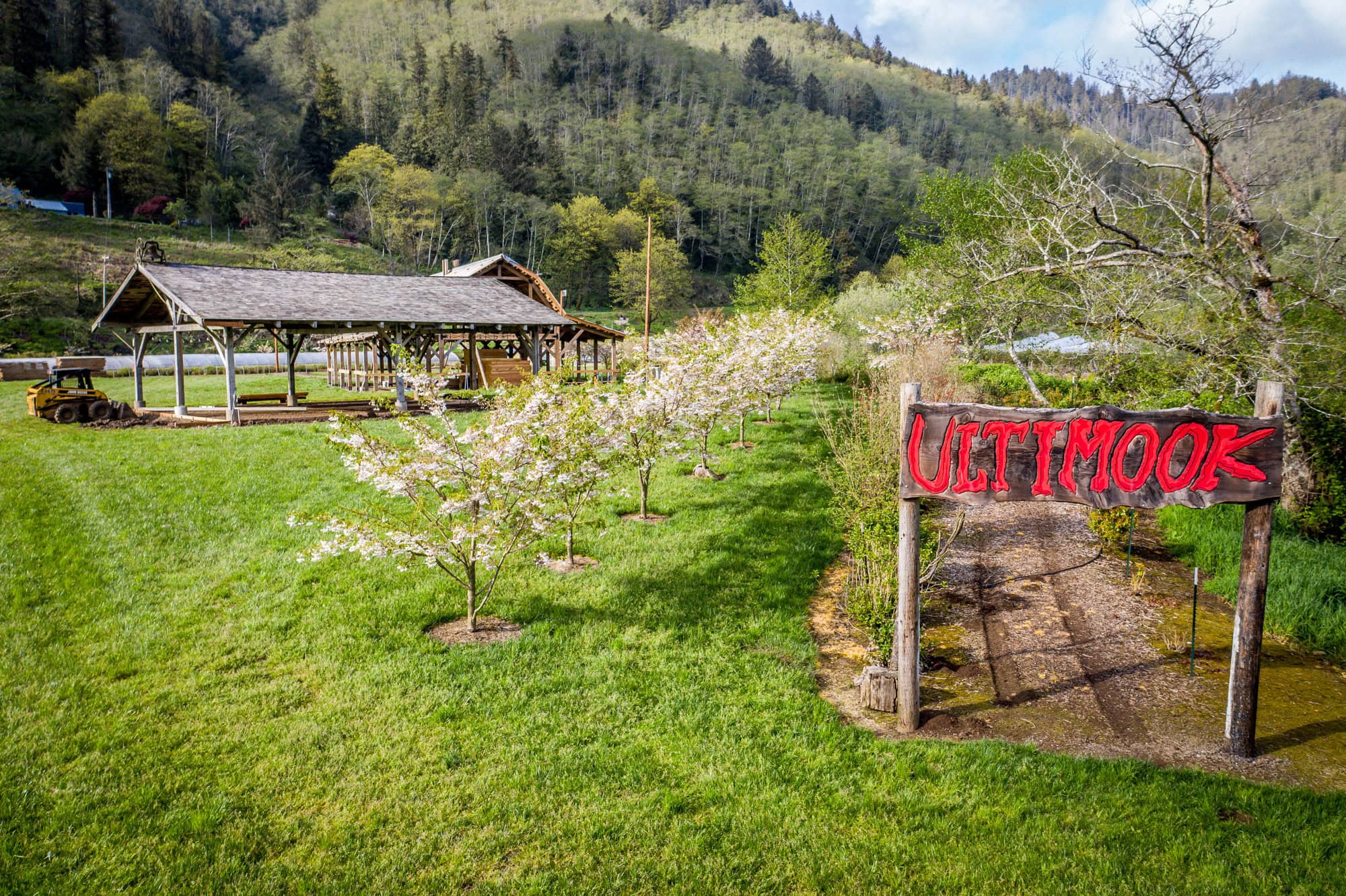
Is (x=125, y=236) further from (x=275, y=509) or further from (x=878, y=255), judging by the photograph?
(x=878, y=255)

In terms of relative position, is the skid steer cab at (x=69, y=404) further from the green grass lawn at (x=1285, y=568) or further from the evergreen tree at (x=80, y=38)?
the evergreen tree at (x=80, y=38)

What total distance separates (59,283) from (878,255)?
8975 centimetres

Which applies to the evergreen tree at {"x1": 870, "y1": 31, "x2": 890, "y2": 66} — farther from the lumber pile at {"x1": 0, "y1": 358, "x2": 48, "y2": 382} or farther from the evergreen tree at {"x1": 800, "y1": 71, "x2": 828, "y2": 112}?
the lumber pile at {"x1": 0, "y1": 358, "x2": 48, "y2": 382}

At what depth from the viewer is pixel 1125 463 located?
4.85 meters

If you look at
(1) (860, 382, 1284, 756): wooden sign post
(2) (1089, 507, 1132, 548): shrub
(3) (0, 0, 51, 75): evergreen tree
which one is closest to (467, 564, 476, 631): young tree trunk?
(1) (860, 382, 1284, 756): wooden sign post

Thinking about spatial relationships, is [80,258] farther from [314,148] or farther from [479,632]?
[479,632]

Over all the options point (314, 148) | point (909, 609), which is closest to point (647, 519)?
point (909, 609)

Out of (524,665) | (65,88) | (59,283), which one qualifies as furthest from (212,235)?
(524,665)

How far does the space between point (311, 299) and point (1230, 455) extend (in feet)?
69.4

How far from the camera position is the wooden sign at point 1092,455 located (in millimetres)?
4785

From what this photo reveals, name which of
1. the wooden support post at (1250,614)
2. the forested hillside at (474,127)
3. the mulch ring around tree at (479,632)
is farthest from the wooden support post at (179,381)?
the forested hillside at (474,127)

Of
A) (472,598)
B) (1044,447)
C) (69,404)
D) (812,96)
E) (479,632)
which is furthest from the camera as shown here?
(812,96)

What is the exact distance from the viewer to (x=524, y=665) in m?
6.06

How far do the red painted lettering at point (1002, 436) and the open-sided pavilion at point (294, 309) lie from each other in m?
18.0
